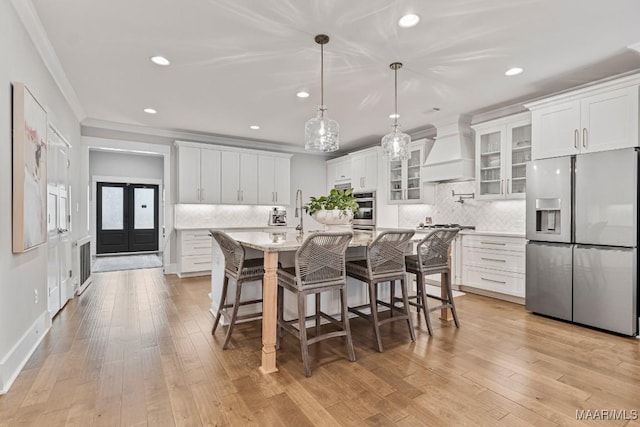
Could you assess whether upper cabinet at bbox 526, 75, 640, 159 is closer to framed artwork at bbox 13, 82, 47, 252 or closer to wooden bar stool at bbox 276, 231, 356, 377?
wooden bar stool at bbox 276, 231, 356, 377

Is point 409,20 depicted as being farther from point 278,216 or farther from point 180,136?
point 180,136

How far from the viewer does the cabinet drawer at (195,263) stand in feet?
18.6

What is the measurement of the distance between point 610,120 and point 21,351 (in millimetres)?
5368

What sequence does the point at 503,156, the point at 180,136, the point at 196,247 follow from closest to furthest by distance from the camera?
the point at 503,156
the point at 196,247
the point at 180,136

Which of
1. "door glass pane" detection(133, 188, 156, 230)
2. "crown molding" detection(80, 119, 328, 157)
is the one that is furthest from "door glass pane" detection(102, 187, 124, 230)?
"crown molding" detection(80, 119, 328, 157)

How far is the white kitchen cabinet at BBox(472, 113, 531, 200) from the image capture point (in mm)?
4180

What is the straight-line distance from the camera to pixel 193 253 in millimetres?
5750

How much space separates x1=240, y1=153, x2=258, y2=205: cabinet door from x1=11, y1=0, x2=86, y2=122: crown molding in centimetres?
281

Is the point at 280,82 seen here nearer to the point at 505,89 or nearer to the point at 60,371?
the point at 505,89

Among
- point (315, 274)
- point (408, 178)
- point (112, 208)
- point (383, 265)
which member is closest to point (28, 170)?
point (315, 274)

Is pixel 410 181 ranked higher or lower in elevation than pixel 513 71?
lower

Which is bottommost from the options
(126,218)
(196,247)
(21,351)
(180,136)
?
(21,351)

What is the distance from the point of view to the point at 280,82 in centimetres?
365

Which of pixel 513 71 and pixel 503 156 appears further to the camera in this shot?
pixel 503 156
